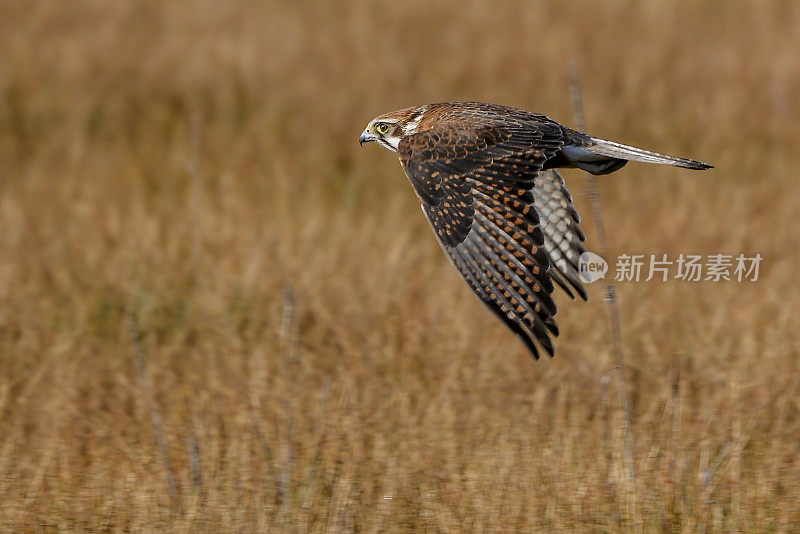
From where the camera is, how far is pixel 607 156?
14.3 feet

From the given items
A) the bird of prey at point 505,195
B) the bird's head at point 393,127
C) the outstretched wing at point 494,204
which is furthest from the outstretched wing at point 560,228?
the bird's head at point 393,127

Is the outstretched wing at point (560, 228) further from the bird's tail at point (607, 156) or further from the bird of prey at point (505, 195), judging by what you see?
the bird's tail at point (607, 156)

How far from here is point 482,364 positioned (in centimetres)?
481

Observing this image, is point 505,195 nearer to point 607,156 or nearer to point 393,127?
point 607,156

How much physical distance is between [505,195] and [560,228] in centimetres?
80

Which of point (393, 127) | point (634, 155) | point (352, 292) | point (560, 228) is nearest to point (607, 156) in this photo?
point (634, 155)

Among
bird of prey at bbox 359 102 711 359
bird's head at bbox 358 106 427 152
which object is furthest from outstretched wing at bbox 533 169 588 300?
bird's head at bbox 358 106 427 152

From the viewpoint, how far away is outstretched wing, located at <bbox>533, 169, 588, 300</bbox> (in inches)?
181

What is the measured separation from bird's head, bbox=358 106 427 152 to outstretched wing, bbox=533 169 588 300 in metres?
0.59

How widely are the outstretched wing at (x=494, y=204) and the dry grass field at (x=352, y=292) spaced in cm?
65

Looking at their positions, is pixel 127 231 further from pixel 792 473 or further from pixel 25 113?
pixel 792 473

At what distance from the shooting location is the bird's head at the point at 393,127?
477cm

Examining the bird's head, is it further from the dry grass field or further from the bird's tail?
the dry grass field

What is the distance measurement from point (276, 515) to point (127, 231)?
2997 millimetres
